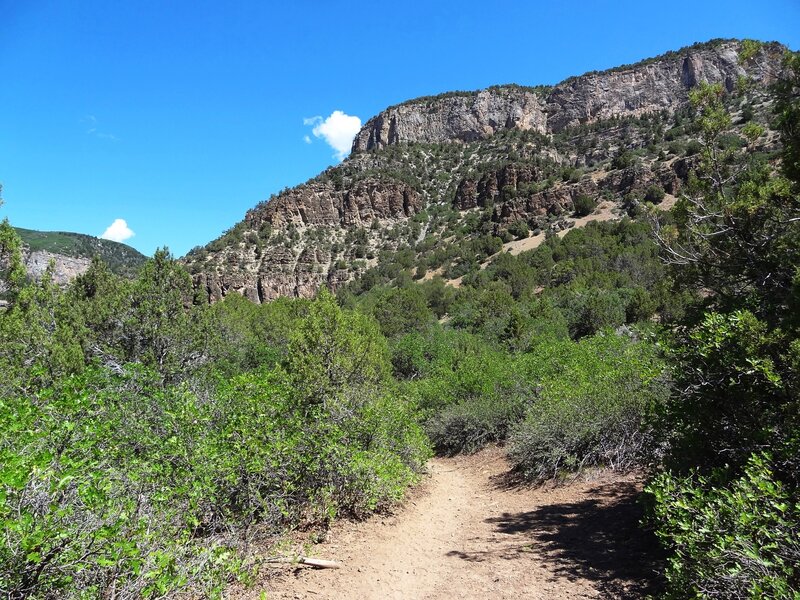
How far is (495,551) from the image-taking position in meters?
6.19

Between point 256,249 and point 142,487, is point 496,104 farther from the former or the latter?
point 142,487

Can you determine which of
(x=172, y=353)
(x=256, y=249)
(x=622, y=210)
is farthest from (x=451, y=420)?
(x=256, y=249)

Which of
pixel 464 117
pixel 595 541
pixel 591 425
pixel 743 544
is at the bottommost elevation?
pixel 595 541

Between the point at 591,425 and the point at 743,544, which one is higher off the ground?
the point at 743,544

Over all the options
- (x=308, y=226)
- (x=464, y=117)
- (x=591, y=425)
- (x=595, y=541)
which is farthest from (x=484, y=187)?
(x=595, y=541)

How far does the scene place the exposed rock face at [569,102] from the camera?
3361 inches

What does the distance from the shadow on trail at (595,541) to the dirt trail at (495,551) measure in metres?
0.01

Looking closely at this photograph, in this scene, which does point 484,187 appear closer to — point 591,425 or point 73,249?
point 591,425

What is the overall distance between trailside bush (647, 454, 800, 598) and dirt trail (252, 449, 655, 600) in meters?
1.36

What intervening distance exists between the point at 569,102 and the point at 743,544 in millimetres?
109084

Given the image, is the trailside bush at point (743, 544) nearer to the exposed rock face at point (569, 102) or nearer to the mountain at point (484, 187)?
the mountain at point (484, 187)

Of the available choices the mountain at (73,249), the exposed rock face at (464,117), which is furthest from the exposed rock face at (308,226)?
the mountain at (73,249)

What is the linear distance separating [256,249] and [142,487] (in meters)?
66.8

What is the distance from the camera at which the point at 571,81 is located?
324ft
